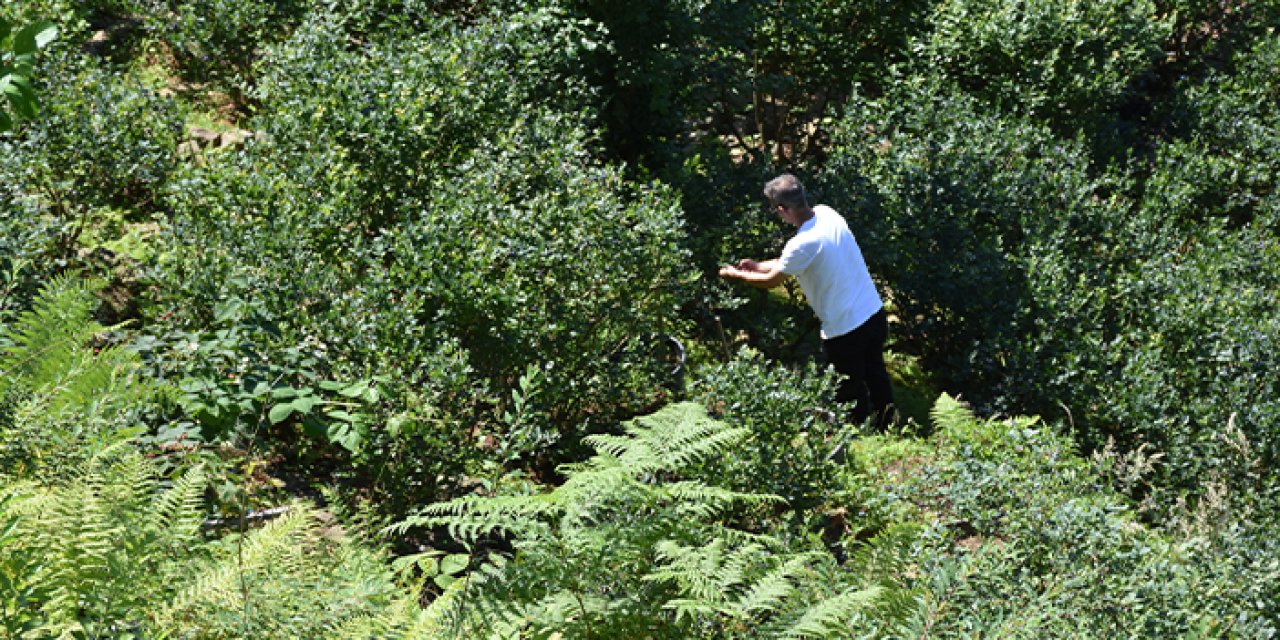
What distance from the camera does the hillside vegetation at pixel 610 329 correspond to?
13.5 feet

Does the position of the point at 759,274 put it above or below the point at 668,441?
below

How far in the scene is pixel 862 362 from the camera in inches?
290

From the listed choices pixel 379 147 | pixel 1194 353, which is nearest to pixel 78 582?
pixel 379 147

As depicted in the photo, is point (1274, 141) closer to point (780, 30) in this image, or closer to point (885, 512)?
point (780, 30)

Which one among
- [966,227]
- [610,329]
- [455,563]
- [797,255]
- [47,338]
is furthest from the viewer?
[966,227]

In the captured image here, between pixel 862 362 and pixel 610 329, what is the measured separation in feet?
6.25

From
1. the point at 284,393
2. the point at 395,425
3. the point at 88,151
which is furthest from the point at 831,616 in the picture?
the point at 88,151

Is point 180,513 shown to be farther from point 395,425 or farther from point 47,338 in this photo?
point 47,338

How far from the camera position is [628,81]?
820 cm

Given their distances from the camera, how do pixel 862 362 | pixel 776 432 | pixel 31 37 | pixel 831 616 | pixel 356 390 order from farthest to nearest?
1. pixel 862 362
2. pixel 776 432
3. pixel 356 390
4. pixel 831 616
5. pixel 31 37

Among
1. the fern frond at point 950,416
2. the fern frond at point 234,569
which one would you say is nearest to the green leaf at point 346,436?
the fern frond at point 234,569

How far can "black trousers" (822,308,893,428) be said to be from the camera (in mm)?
7301

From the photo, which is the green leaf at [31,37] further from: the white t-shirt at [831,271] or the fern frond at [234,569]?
the white t-shirt at [831,271]

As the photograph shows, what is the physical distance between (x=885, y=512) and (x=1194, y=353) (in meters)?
3.10
